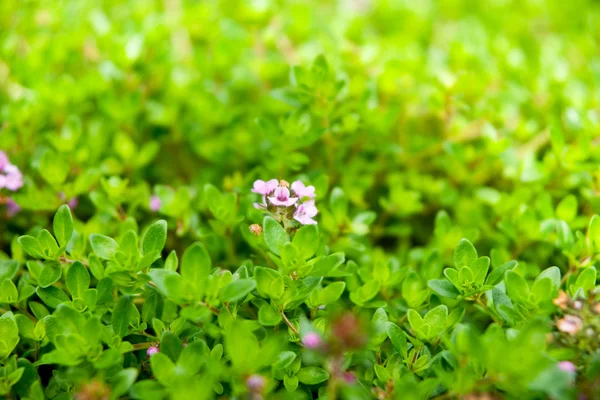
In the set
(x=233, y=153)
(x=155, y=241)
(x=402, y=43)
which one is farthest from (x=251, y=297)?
(x=402, y=43)

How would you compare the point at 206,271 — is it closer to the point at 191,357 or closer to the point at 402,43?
the point at 191,357

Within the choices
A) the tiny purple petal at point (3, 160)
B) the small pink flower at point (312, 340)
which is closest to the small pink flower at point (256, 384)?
the small pink flower at point (312, 340)

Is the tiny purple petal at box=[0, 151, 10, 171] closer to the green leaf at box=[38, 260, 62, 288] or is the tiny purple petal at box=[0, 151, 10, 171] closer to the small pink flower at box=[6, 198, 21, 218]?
the small pink flower at box=[6, 198, 21, 218]

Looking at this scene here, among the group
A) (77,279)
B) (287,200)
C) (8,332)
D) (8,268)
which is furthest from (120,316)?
(287,200)

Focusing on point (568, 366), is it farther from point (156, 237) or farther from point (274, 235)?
point (156, 237)

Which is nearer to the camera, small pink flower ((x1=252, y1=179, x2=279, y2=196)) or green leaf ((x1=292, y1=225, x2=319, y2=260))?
green leaf ((x1=292, y1=225, x2=319, y2=260))

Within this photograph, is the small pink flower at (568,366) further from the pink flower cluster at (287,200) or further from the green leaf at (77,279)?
the green leaf at (77,279)

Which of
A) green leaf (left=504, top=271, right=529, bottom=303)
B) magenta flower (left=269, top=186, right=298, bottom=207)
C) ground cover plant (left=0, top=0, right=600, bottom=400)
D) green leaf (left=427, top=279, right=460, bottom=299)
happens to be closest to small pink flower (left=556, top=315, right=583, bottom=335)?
ground cover plant (left=0, top=0, right=600, bottom=400)
